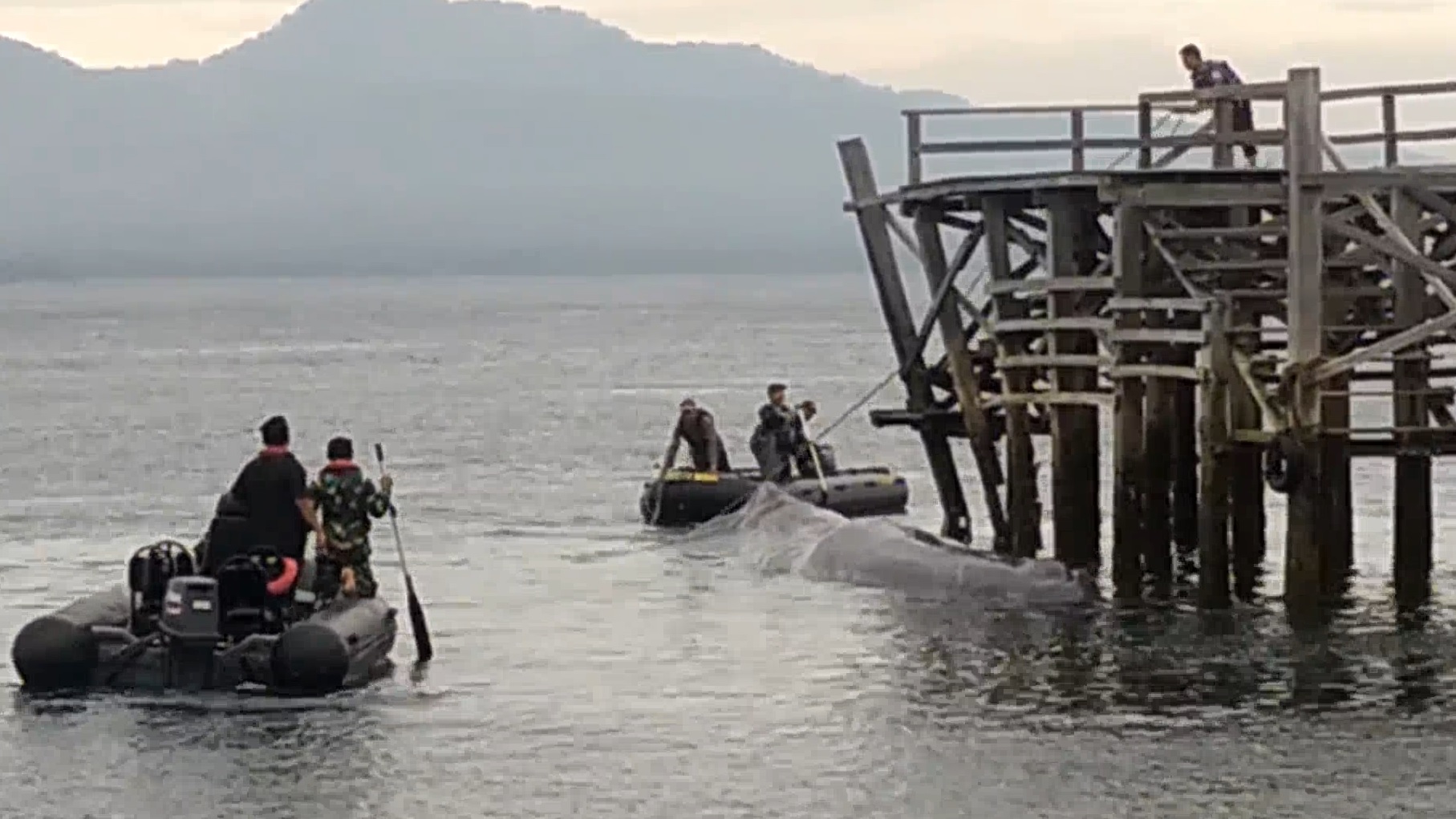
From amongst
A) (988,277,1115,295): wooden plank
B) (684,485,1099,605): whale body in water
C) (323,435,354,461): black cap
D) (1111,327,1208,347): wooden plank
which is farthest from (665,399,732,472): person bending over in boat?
(323,435,354,461): black cap

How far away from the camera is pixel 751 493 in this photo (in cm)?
3594

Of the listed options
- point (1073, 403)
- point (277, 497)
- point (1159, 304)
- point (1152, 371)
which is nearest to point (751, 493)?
point (1073, 403)

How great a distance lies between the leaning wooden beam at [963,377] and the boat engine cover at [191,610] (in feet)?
35.7

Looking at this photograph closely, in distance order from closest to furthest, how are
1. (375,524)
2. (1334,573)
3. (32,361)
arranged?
(1334,573) < (375,524) < (32,361)

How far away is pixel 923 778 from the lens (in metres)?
20.6

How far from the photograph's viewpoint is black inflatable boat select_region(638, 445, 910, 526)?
118ft

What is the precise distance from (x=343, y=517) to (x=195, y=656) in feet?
5.18

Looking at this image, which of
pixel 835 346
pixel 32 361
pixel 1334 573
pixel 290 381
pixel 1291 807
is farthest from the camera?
pixel 835 346

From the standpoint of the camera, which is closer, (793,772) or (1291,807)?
(1291,807)

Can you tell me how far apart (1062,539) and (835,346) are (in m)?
91.2

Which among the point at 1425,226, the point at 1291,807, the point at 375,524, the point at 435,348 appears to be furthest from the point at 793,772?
the point at 435,348

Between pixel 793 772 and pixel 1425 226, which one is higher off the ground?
pixel 1425 226

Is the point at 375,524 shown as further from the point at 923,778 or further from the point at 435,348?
the point at 435,348

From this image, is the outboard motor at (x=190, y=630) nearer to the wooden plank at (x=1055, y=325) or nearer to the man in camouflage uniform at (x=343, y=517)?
the man in camouflage uniform at (x=343, y=517)
